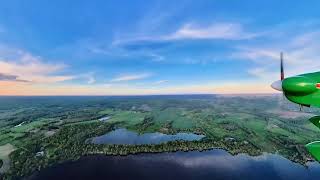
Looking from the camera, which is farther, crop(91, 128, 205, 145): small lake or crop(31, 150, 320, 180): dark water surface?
crop(91, 128, 205, 145): small lake

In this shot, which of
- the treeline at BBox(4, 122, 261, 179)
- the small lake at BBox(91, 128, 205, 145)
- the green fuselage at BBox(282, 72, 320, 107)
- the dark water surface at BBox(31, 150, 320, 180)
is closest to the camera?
the green fuselage at BBox(282, 72, 320, 107)

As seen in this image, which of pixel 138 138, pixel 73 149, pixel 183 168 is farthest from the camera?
pixel 138 138

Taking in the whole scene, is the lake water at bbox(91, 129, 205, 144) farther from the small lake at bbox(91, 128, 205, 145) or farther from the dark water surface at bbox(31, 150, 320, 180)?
the dark water surface at bbox(31, 150, 320, 180)

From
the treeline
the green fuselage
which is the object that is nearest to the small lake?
the treeline

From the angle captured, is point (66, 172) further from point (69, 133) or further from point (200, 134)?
point (200, 134)

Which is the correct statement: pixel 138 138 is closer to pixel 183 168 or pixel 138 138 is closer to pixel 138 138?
pixel 138 138

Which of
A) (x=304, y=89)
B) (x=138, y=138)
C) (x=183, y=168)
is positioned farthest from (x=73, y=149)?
(x=304, y=89)

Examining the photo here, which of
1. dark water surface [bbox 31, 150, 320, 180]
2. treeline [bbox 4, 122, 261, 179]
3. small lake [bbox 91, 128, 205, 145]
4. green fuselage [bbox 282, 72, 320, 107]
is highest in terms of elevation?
green fuselage [bbox 282, 72, 320, 107]

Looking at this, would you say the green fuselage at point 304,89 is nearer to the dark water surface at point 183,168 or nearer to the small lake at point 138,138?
the dark water surface at point 183,168

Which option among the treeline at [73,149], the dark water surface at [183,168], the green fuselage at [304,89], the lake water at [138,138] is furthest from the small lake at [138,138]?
the green fuselage at [304,89]
